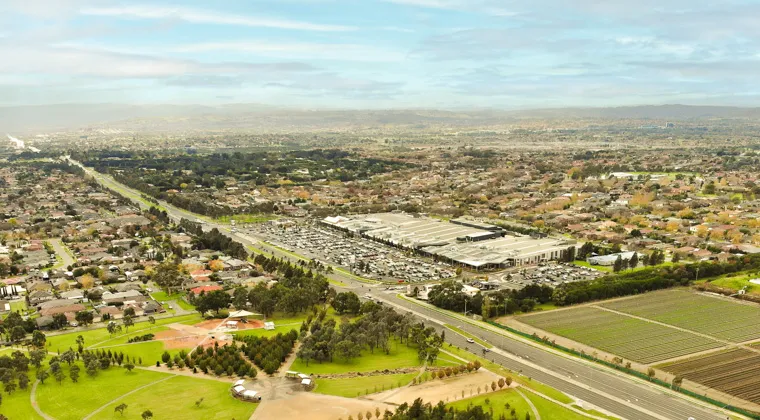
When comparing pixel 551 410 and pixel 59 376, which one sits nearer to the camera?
pixel 551 410

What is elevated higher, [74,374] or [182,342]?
[74,374]

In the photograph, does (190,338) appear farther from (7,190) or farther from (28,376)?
(7,190)

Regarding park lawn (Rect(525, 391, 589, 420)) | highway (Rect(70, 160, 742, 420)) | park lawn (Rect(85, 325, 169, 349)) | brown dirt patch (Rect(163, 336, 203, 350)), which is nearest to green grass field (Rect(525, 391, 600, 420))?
park lawn (Rect(525, 391, 589, 420))

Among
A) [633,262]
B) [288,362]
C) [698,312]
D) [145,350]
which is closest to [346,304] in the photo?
[288,362]

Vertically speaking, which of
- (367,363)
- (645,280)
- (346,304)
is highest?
(645,280)

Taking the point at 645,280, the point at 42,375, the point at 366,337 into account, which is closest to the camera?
the point at 42,375

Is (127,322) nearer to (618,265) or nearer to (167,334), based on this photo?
(167,334)

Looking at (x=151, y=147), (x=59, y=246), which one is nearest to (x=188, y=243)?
(x=59, y=246)
